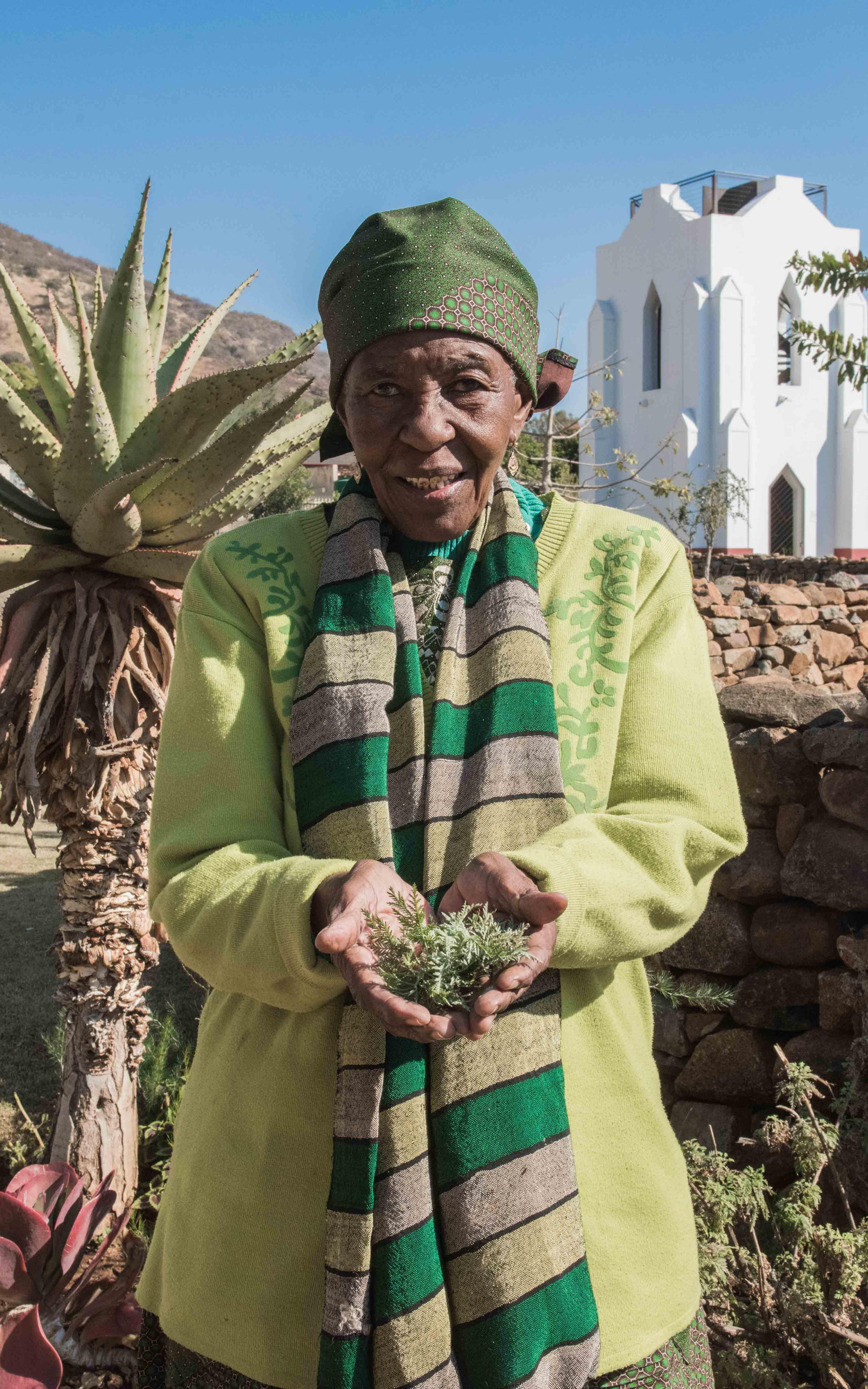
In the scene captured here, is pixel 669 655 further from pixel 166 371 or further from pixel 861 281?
pixel 861 281

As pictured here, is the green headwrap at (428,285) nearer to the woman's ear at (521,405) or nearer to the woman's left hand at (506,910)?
the woman's ear at (521,405)

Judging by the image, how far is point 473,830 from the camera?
4.46ft

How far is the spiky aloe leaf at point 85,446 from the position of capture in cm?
258

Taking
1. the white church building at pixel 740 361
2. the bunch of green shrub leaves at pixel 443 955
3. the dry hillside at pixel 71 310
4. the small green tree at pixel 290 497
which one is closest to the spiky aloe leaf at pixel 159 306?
the bunch of green shrub leaves at pixel 443 955

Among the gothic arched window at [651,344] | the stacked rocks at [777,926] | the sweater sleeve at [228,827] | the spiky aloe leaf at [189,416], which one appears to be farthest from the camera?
the gothic arched window at [651,344]

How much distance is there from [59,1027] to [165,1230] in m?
3.30

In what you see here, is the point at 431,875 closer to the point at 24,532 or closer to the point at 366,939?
the point at 366,939

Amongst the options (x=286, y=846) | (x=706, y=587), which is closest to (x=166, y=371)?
(x=286, y=846)

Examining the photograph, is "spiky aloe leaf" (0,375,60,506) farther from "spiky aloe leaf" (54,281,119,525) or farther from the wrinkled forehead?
the wrinkled forehead

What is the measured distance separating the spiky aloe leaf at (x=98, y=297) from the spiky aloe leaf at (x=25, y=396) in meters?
0.25

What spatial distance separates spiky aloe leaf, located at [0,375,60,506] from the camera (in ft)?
8.91

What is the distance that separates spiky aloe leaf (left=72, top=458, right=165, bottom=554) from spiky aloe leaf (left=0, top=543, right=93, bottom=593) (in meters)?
0.04

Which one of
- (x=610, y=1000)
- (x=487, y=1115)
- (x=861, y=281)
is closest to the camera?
(x=487, y=1115)

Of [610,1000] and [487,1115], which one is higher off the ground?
[610,1000]
